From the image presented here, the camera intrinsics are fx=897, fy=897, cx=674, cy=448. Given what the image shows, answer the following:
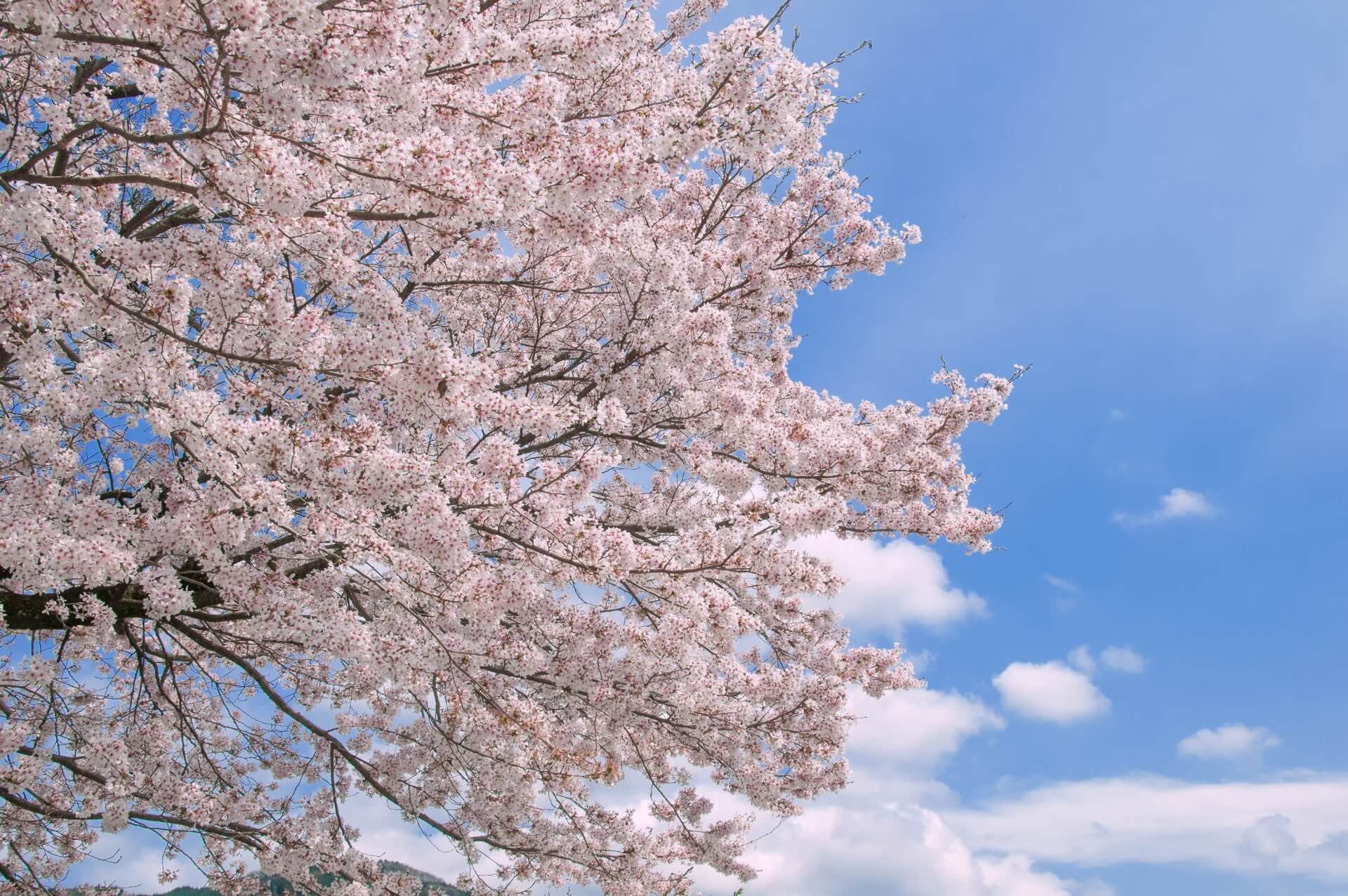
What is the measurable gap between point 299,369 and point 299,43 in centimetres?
205

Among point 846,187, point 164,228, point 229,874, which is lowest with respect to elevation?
point 229,874

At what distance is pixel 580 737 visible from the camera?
404 inches

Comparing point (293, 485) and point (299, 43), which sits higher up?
point (299, 43)

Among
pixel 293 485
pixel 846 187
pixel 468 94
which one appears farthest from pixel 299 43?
pixel 846 187

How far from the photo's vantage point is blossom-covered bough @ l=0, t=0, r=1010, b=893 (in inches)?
229

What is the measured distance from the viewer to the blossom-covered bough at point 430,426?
5.83 meters

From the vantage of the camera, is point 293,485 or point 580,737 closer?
point 293,485

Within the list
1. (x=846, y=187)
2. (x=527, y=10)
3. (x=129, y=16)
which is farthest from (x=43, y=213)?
(x=846, y=187)

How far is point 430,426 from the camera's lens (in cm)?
647

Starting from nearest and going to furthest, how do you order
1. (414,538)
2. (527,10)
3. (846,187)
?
(414,538), (527,10), (846,187)

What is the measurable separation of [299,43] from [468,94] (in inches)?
66.9

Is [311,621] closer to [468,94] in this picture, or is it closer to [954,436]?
[468,94]

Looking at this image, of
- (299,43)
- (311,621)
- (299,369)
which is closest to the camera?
(299,43)

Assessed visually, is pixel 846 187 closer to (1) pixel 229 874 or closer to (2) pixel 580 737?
(2) pixel 580 737
